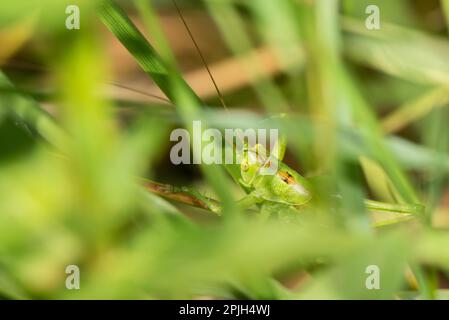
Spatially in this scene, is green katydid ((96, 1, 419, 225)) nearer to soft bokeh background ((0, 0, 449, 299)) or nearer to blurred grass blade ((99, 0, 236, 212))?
soft bokeh background ((0, 0, 449, 299))

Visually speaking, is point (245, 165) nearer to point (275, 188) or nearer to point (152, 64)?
point (275, 188)

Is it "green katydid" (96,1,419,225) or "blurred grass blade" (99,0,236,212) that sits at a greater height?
"blurred grass blade" (99,0,236,212)

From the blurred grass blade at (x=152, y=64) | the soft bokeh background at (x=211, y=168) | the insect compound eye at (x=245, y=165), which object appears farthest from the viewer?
the insect compound eye at (x=245, y=165)

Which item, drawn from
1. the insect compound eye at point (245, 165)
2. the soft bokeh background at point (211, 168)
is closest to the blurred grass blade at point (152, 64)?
the soft bokeh background at point (211, 168)

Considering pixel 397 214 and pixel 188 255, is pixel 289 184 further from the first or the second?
pixel 188 255

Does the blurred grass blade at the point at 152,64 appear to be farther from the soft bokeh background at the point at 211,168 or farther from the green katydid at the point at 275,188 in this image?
the green katydid at the point at 275,188

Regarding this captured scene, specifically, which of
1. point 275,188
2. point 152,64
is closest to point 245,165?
point 275,188

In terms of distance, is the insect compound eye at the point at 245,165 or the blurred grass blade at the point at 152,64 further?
the insect compound eye at the point at 245,165

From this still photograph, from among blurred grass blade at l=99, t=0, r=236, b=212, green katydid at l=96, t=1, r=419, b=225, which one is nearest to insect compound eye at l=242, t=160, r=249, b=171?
green katydid at l=96, t=1, r=419, b=225
